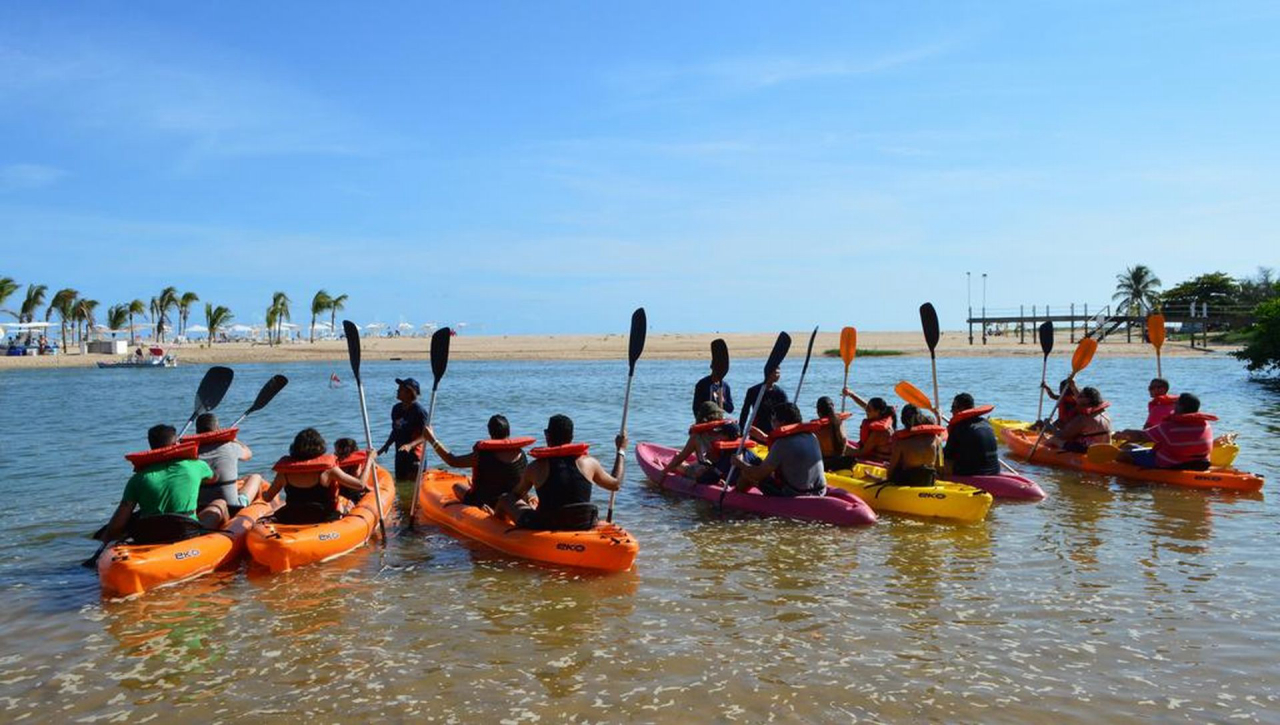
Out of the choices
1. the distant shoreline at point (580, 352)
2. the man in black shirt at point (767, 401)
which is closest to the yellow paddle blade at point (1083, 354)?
the man in black shirt at point (767, 401)

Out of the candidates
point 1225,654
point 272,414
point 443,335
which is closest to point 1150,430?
point 1225,654

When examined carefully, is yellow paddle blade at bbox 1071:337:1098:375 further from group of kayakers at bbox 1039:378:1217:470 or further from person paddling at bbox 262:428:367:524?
person paddling at bbox 262:428:367:524

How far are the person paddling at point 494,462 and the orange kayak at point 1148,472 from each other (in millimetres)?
7552

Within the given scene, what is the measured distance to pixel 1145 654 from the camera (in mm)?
5266

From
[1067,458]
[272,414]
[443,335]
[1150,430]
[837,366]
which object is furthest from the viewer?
[837,366]

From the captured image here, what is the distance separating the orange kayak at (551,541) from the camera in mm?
7082

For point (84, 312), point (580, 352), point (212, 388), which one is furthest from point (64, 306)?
point (212, 388)

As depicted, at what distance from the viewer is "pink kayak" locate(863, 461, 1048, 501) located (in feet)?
32.1

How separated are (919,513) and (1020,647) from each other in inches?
143

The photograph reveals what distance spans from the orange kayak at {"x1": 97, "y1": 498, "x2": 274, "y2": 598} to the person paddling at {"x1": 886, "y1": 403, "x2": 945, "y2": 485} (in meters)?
6.21

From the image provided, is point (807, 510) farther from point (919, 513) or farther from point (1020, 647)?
point (1020, 647)

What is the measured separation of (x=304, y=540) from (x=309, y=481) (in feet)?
1.69

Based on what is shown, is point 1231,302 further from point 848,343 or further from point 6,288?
point 6,288

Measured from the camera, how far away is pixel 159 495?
6.88m
